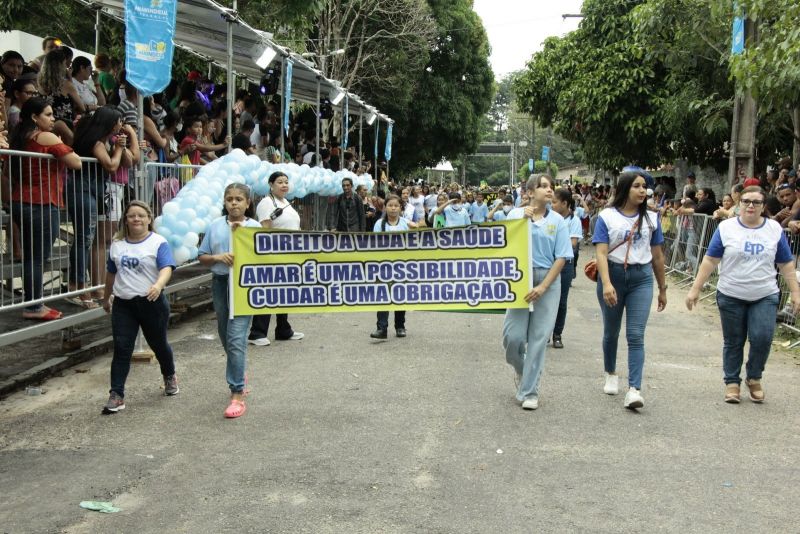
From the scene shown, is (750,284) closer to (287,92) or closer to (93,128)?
(93,128)

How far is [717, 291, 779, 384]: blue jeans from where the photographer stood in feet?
23.7

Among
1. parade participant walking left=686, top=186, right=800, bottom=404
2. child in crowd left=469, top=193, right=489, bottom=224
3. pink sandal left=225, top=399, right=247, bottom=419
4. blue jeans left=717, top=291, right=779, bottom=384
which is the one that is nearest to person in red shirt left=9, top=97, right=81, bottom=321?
pink sandal left=225, top=399, right=247, bottom=419

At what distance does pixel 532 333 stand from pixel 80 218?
13.6ft

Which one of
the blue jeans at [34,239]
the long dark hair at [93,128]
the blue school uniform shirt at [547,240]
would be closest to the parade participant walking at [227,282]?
the blue jeans at [34,239]

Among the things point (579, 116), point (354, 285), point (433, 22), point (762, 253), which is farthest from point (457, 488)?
point (433, 22)

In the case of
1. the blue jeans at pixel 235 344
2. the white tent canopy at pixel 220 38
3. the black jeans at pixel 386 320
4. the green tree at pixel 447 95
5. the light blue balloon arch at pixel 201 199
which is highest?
the green tree at pixel 447 95

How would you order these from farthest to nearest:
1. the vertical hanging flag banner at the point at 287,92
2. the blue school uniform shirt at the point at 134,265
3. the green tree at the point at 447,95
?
the green tree at the point at 447,95
the vertical hanging flag banner at the point at 287,92
the blue school uniform shirt at the point at 134,265

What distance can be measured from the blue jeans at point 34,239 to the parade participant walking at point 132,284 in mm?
964

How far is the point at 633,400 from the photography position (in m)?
6.82

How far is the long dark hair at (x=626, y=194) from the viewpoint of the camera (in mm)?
6945

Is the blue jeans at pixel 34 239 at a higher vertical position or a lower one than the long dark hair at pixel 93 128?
lower

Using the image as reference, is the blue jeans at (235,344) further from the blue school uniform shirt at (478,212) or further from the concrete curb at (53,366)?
the blue school uniform shirt at (478,212)

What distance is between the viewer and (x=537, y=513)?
4.69 meters

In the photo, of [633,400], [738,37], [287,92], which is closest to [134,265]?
[633,400]
